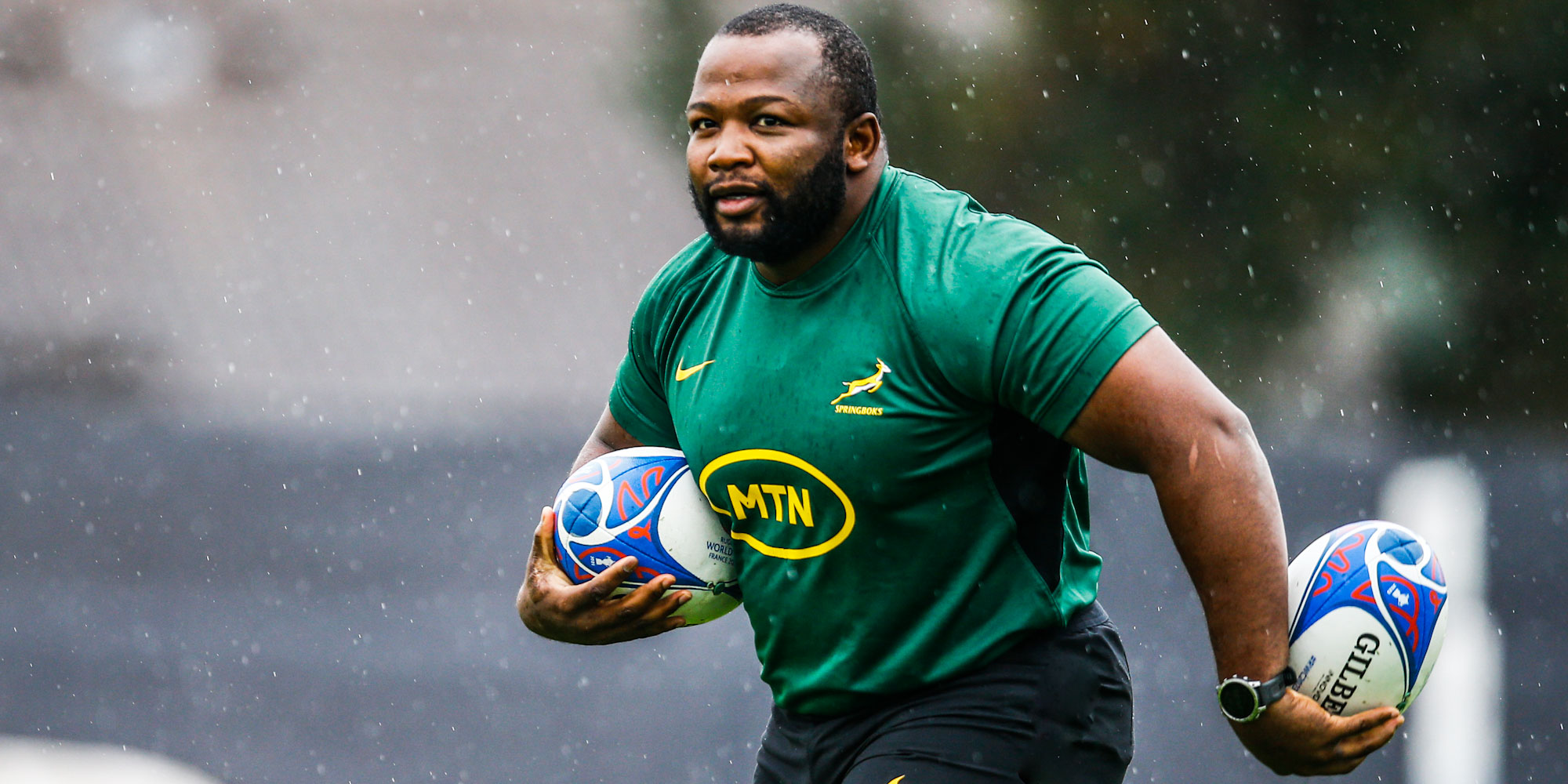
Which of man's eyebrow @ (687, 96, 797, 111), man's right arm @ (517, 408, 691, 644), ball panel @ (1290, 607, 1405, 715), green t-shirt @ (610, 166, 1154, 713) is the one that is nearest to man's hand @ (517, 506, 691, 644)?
man's right arm @ (517, 408, 691, 644)

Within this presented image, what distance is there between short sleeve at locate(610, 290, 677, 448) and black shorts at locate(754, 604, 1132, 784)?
78cm

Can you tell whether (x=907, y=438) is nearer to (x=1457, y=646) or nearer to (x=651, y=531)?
(x=651, y=531)

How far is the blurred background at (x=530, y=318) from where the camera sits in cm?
654

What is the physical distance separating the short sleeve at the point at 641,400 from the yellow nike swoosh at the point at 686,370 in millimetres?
226

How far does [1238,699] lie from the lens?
266cm

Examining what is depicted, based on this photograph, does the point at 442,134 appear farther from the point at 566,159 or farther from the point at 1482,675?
the point at 1482,675

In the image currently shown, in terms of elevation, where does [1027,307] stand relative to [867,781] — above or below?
above

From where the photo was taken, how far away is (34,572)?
7008mm

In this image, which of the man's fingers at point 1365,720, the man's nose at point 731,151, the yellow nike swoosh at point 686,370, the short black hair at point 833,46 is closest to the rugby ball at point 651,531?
the yellow nike swoosh at point 686,370

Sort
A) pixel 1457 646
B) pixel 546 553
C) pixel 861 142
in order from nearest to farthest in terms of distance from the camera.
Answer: pixel 861 142, pixel 546 553, pixel 1457 646

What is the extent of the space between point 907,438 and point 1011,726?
0.54 m

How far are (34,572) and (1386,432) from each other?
24.5ft

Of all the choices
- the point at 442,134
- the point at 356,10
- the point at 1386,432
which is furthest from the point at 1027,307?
the point at 356,10

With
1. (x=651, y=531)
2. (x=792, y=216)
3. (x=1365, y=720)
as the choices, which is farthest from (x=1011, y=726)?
(x=792, y=216)
